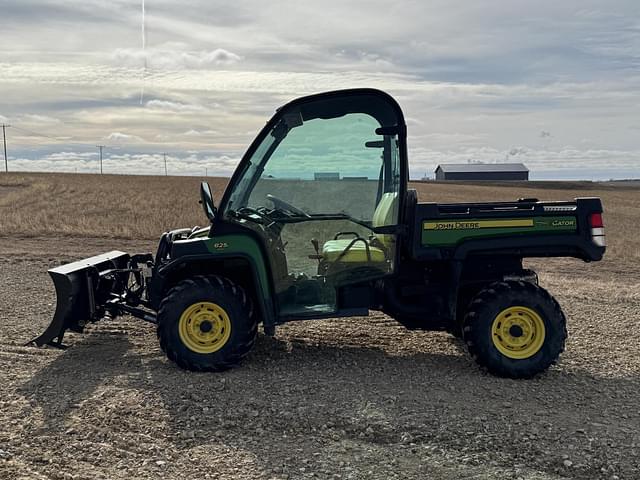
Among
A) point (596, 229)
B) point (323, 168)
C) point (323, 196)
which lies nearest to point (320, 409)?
point (323, 196)

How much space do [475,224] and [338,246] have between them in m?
1.23

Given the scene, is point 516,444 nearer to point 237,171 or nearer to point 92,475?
point 92,475

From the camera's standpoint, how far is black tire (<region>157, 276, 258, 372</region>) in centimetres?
543

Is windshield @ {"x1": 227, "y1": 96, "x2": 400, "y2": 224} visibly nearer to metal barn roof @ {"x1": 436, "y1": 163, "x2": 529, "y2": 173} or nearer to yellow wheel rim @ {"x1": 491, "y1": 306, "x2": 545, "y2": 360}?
yellow wheel rim @ {"x1": 491, "y1": 306, "x2": 545, "y2": 360}

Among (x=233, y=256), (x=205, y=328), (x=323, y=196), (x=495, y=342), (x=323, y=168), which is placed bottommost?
(x=495, y=342)

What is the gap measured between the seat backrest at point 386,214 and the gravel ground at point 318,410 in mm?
1164

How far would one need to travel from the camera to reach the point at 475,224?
5621 mm

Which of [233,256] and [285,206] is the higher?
[285,206]

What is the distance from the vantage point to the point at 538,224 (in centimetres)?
561

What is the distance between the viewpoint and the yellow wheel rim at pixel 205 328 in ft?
17.9

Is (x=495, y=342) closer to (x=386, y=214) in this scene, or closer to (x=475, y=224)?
(x=475, y=224)

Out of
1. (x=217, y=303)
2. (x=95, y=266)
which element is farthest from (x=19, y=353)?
(x=217, y=303)

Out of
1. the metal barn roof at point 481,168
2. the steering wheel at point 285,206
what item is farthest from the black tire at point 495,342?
the metal barn roof at point 481,168

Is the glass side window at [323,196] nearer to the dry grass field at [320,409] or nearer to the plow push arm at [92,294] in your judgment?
the dry grass field at [320,409]
